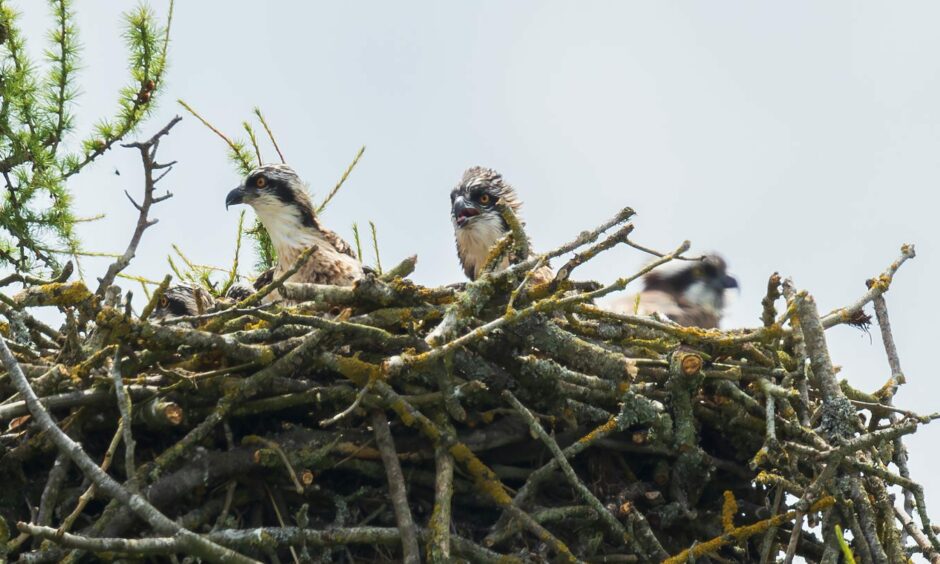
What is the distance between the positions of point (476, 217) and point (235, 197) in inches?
46.8

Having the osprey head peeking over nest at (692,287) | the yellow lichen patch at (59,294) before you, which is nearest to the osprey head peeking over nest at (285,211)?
the osprey head peeking over nest at (692,287)

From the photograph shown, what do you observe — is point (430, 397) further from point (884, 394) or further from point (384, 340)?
point (884, 394)

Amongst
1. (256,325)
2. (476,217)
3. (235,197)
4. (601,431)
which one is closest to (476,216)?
(476,217)

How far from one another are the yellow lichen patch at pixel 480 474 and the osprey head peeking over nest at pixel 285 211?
7.95ft

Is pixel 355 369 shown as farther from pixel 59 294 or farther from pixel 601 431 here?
pixel 59 294

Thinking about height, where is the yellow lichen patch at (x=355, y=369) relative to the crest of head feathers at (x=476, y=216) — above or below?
below

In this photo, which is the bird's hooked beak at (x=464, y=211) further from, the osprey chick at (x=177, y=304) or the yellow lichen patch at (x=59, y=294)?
the yellow lichen patch at (x=59, y=294)

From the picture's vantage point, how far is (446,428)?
175 inches

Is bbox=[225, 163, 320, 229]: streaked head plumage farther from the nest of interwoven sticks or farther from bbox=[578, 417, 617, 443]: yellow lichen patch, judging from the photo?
bbox=[578, 417, 617, 443]: yellow lichen patch

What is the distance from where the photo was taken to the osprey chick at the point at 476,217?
6.98 metres

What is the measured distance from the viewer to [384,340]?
14.8ft

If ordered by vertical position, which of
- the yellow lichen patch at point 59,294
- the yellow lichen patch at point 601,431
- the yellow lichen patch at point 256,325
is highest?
the yellow lichen patch at point 256,325

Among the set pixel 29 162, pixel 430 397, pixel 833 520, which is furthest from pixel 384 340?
pixel 29 162

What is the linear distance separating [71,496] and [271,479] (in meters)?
0.61
